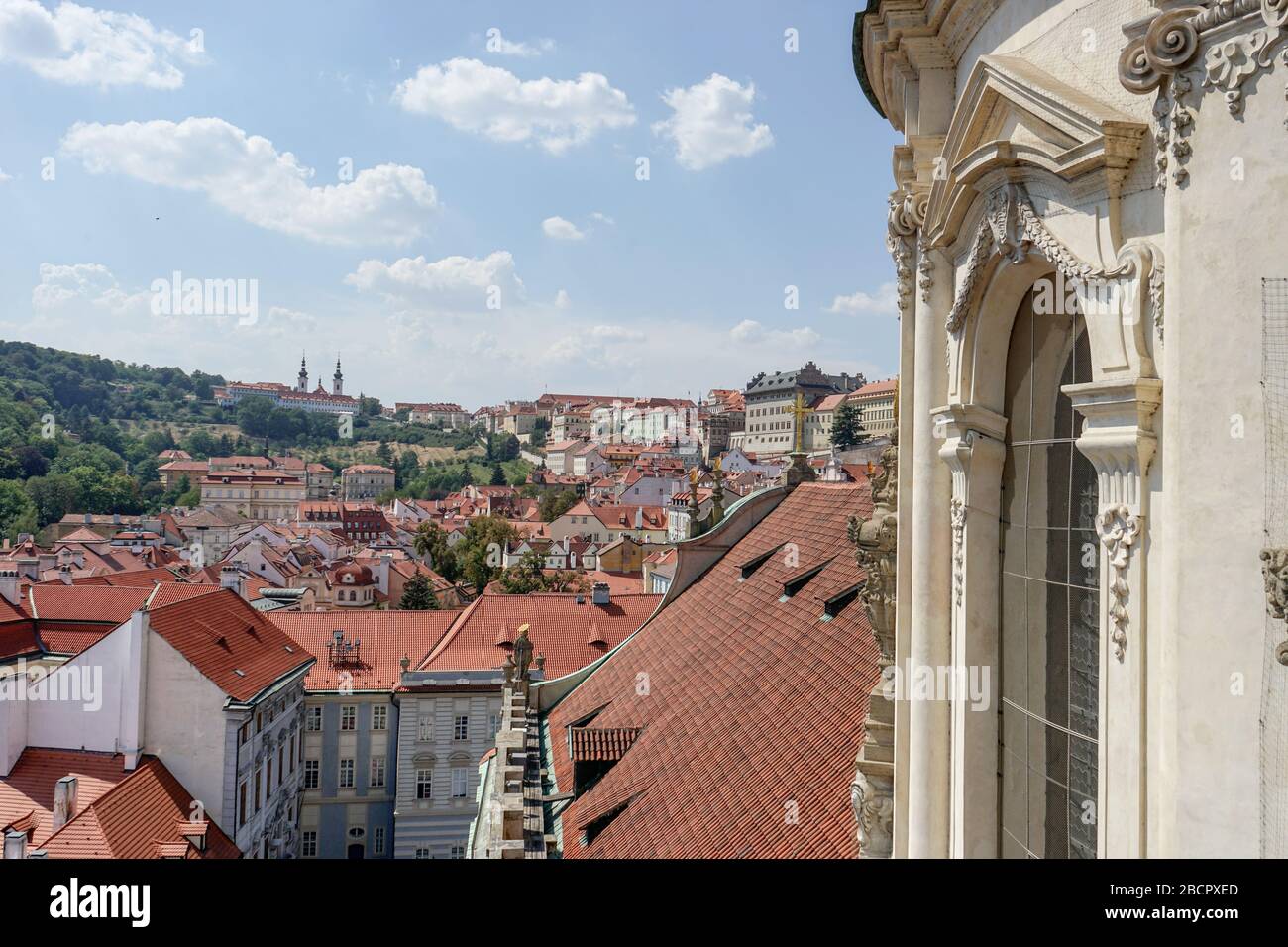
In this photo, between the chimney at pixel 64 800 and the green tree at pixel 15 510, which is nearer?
the chimney at pixel 64 800

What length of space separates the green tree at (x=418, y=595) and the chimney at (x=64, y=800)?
4454 centimetres

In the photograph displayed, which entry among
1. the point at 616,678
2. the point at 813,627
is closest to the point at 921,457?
the point at 813,627

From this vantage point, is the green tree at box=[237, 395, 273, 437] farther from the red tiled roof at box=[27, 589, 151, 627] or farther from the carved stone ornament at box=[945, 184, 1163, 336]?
the carved stone ornament at box=[945, 184, 1163, 336]

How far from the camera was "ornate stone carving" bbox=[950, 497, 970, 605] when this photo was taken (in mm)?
6113

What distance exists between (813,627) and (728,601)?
5.36 m

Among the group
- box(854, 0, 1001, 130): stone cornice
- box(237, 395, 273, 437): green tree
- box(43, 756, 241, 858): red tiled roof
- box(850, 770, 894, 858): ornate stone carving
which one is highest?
box(237, 395, 273, 437): green tree

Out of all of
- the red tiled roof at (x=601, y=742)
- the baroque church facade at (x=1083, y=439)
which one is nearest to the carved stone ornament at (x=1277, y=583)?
the baroque church facade at (x=1083, y=439)

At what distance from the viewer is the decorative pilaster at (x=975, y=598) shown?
19.6 feet

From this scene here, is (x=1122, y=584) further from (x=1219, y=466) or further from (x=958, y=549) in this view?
(x=958, y=549)

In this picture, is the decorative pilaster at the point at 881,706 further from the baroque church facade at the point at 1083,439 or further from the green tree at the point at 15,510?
the green tree at the point at 15,510

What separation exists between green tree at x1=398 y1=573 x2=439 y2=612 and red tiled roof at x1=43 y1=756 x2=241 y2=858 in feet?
134

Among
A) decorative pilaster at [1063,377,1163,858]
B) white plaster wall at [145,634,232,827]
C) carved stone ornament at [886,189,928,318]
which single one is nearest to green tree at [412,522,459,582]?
white plaster wall at [145,634,232,827]
